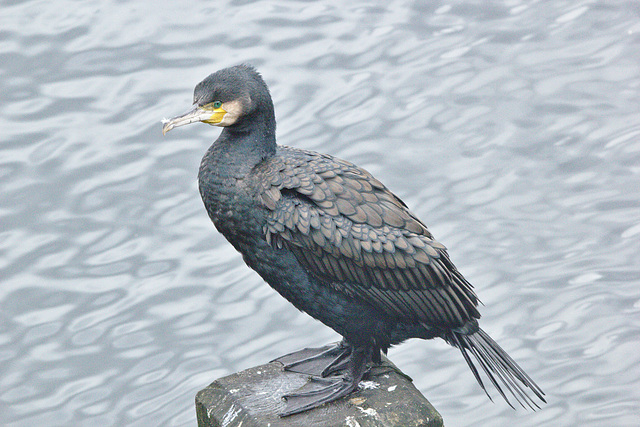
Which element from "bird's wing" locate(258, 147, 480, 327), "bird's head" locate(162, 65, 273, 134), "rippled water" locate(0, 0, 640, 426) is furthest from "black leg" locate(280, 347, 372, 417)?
"rippled water" locate(0, 0, 640, 426)

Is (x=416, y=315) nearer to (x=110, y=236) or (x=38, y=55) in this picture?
(x=110, y=236)

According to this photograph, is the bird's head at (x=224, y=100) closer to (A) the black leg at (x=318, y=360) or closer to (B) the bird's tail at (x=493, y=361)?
(A) the black leg at (x=318, y=360)

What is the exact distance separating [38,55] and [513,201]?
4.82 metres

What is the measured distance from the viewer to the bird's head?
5004 millimetres

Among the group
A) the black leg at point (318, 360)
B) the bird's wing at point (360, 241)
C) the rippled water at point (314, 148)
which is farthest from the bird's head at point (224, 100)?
the rippled water at point (314, 148)

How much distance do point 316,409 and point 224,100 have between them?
1.53 metres

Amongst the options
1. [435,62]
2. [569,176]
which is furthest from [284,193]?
[435,62]

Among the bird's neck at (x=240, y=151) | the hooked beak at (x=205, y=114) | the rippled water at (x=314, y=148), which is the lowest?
the rippled water at (x=314, y=148)

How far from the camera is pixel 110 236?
8.84 m

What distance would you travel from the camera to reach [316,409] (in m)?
4.89

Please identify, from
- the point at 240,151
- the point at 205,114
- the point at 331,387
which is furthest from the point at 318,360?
the point at 205,114

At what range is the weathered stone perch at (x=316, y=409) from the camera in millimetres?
4707

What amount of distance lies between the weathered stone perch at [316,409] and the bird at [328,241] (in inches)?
2.6

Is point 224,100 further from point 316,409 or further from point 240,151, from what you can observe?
point 316,409
